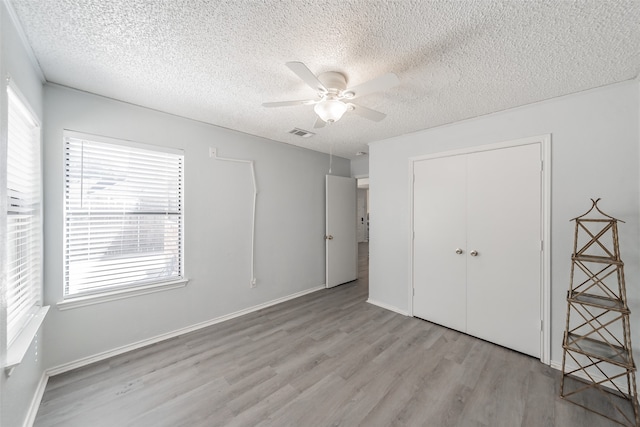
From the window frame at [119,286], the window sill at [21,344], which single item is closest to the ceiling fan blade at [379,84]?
the window frame at [119,286]

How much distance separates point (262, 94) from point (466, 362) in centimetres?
308

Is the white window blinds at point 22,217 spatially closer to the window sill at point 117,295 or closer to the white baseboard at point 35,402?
the window sill at point 117,295

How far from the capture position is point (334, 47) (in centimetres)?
154

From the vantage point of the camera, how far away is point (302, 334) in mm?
2748

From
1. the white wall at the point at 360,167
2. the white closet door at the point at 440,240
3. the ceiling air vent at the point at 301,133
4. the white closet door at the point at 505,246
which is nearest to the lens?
the white closet door at the point at 505,246

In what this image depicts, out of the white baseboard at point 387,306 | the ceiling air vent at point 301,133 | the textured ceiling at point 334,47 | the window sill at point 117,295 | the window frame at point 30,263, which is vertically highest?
the ceiling air vent at point 301,133

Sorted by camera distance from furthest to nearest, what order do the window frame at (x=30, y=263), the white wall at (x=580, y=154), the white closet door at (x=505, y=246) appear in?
the white closet door at (x=505, y=246) < the white wall at (x=580, y=154) < the window frame at (x=30, y=263)

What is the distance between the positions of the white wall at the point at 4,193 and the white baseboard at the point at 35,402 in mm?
33

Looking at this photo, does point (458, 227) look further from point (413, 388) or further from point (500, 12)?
point (500, 12)

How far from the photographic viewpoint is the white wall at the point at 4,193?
3.87 ft

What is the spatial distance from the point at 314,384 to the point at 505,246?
226 centimetres

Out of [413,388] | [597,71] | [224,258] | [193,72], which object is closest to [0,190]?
[193,72]

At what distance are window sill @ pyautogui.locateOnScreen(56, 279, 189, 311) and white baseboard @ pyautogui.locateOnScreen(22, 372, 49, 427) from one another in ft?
1.72

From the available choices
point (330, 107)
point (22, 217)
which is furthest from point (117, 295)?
point (330, 107)
